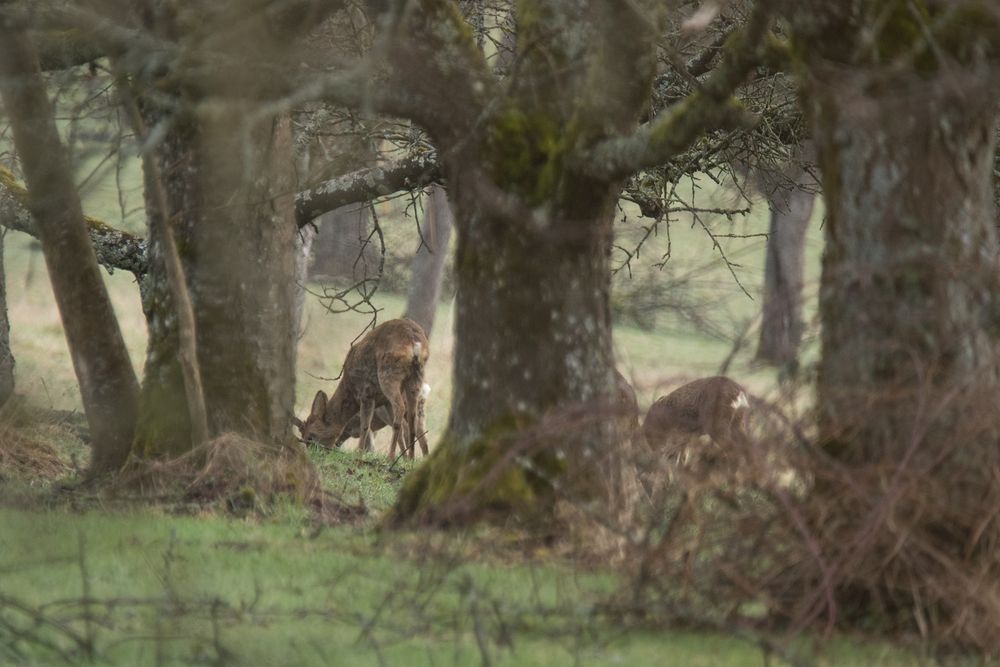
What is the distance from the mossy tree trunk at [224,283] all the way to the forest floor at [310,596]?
48.1 inches

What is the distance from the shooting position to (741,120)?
8.19 meters

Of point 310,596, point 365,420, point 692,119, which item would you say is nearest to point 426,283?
point 365,420

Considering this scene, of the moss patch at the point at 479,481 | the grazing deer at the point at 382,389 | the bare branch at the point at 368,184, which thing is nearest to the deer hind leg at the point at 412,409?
the grazing deer at the point at 382,389

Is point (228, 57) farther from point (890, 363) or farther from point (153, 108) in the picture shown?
point (890, 363)

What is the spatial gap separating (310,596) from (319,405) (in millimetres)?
14514

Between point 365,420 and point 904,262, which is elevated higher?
point 904,262

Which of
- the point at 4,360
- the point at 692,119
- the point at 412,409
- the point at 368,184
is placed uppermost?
the point at 368,184

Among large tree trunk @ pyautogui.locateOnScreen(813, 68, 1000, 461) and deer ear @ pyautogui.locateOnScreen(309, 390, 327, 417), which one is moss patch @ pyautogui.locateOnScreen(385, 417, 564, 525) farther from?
deer ear @ pyautogui.locateOnScreen(309, 390, 327, 417)

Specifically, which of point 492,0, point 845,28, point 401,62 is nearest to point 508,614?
point 845,28

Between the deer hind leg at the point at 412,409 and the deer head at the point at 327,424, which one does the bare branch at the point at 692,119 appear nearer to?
the deer hind leg at the point at 412,409

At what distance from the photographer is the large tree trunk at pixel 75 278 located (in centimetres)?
999

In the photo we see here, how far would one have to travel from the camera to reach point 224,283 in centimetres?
1114

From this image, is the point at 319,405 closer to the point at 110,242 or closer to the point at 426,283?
the point at 110,242

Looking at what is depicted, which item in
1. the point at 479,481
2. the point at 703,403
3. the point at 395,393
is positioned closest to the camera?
the point at 479,481
